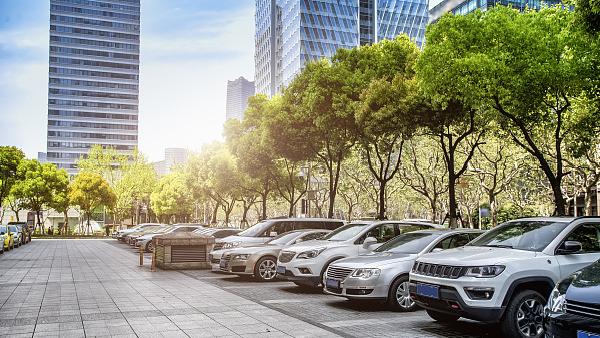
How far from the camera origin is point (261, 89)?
14075 centimetres

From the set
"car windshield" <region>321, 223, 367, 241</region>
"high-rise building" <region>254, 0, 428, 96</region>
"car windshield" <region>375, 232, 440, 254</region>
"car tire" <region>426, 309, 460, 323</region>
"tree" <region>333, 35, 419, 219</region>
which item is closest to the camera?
"car tire" <region>426, 309, 460, 323</region>

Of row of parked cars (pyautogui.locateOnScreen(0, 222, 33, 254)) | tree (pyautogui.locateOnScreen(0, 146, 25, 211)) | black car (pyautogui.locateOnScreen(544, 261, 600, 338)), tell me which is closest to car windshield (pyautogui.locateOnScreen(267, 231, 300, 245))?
black car (pyautogui.locateOnScreen(544, 261, 600, 338))

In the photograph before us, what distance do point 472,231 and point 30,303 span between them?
342 inches

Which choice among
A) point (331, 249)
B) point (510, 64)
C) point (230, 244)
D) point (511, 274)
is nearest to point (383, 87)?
point (510, 64)

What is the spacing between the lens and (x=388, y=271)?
10445 millimetres

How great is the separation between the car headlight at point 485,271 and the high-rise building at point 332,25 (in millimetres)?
92200

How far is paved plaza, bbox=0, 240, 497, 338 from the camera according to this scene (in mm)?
8695

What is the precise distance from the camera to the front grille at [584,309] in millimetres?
5453

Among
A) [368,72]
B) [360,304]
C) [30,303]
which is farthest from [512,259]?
[368,72]

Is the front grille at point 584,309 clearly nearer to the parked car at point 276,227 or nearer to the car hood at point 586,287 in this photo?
the car hood at point 586,287

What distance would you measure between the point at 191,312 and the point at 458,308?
4.75 m

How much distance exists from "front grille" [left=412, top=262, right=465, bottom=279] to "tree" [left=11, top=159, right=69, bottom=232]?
2090 inches

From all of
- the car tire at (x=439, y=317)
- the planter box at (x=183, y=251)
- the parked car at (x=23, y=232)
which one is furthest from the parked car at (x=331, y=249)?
the parked car at (x=23, y=232)

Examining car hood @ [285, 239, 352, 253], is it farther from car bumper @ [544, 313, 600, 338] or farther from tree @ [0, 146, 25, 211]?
tree @ [0, 146, 25, 211]
